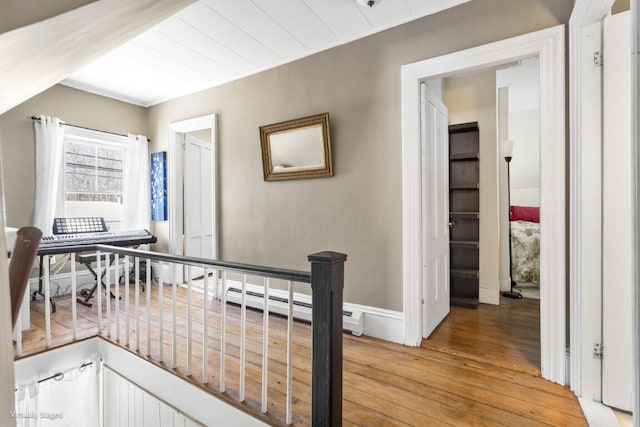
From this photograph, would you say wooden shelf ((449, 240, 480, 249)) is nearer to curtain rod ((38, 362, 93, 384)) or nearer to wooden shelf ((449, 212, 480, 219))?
wooden shelf ((449, 212, 480, 219))

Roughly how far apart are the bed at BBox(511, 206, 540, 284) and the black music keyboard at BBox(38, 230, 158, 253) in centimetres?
480

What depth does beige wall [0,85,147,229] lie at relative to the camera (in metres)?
3.30

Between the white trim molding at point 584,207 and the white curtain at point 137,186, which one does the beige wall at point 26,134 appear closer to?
the white curtain at point 137,186

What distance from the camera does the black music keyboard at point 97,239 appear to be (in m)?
3.18

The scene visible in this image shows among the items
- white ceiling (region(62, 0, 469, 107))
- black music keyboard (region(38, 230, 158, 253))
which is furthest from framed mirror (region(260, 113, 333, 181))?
black music keyboard (region(38, 230, 158, 253))

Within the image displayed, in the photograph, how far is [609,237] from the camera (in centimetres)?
169

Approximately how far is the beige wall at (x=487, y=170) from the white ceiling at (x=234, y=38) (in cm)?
150

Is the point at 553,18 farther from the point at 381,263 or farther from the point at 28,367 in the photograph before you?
the point at 28,367

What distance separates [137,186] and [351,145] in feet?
10.5

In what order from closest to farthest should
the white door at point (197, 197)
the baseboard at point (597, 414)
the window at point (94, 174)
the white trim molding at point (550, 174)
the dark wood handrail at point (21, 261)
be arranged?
the dark wood handrail at point (21, 261), the baseboard at point (597, 414), the white trim molding at point (550, 174), the window at point (94, 174), the white door at point (197, 197)

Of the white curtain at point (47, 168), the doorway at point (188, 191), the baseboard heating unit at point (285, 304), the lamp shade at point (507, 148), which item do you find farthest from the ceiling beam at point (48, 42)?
the lamp shade at point (507, 148)

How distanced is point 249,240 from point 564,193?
2.77 m

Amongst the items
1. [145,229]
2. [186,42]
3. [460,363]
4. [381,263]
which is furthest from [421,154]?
[145,229]

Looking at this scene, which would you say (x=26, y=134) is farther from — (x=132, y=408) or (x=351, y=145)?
(x=351, y=145)
